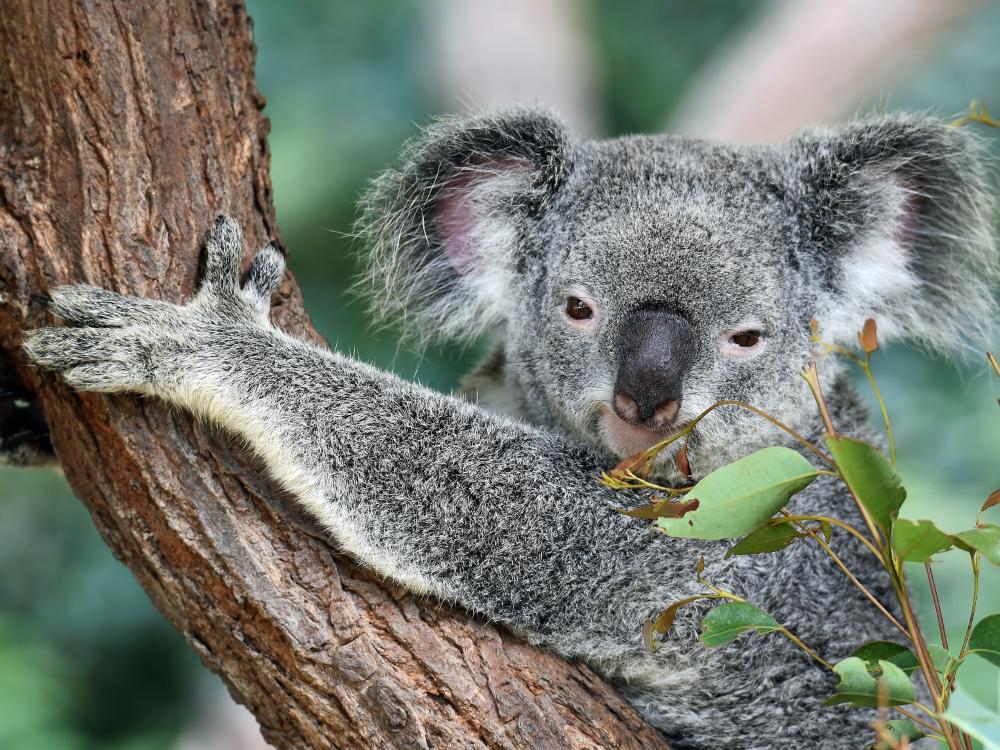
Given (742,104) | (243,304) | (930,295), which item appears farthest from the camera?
(742,104)

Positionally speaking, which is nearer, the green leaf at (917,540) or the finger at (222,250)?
the green leaf at (917,540)

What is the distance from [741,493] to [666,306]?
32.9 inches

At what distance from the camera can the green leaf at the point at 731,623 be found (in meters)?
1.67

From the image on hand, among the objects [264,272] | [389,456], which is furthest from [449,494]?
[264,272]

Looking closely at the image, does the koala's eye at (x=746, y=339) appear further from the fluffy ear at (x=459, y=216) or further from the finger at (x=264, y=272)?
the finger at (x=264, y=272)

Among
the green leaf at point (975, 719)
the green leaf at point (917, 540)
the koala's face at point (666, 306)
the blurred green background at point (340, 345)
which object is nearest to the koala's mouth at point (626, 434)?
the koala's face at point (666, 306)

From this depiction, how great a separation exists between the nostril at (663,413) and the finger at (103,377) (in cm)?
107

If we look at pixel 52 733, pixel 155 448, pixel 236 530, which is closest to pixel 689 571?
pixel 236 530

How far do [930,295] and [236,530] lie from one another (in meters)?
1.84

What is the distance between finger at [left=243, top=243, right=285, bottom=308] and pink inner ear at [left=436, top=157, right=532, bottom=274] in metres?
0.63

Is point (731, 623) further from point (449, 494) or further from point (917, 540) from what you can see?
point (449, 494)

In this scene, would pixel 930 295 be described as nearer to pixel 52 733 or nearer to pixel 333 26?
pixel 52 733

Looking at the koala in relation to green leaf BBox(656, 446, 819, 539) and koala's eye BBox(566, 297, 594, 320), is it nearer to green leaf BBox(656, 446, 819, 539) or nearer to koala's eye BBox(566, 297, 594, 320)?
koala's eye BBox(566, 297, 594, 320)

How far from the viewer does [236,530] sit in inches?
77.0
